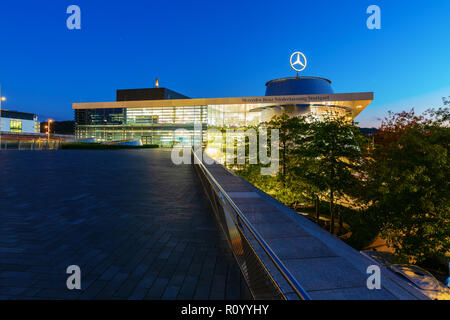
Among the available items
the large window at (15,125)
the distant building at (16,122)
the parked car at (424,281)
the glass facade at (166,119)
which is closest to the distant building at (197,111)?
the glass facade at (166,119)

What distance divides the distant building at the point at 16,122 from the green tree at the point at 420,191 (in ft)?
354

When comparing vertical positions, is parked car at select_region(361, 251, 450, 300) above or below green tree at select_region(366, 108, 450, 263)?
below

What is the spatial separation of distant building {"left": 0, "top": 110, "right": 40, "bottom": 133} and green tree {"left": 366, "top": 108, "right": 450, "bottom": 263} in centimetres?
10798

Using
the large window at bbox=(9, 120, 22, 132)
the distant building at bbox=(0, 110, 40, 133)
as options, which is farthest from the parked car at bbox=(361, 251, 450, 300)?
the large window at bbox=(9, 120, 22, 132)

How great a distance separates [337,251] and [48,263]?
407cm

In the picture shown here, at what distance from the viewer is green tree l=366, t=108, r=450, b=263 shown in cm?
1155

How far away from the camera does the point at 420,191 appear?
40.8 feet

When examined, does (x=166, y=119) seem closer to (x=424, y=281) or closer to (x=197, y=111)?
(x=197, y=111)

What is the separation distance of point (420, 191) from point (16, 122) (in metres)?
117

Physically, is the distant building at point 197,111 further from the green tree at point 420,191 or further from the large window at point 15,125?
the large window at point 15,125

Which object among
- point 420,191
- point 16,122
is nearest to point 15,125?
point 16,122

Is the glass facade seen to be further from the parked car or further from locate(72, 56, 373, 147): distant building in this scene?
the parked car

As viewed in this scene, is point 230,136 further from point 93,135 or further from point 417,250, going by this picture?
point 93,135

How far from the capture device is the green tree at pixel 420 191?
11547mm
